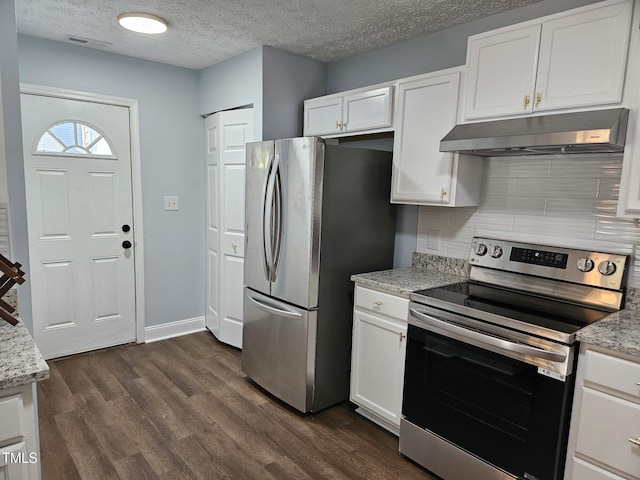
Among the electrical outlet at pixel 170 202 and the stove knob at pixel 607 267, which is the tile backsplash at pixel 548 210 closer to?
the stove knob at pixel 607 267

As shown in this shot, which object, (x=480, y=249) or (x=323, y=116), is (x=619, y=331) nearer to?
(x=480, y=249)

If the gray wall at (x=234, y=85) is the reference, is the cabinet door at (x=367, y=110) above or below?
below

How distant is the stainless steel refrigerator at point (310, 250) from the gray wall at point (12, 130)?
52.1 inches

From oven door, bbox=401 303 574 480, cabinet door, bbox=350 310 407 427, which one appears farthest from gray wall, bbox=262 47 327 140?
oven door, bbox=401 303 574 480

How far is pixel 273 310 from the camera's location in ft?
9.07

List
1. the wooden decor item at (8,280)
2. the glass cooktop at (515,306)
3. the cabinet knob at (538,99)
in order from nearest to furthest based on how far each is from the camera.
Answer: the wooden decor item at (8,280)
the glass cooktop at (515,306)
the cabinet knob at (538,99)

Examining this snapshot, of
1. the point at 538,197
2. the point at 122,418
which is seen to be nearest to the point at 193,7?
the point at 538,197

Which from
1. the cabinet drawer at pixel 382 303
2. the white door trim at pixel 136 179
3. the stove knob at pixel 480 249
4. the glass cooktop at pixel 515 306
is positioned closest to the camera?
the glass cooktop at pixel 515 306

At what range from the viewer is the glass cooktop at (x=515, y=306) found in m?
1.78

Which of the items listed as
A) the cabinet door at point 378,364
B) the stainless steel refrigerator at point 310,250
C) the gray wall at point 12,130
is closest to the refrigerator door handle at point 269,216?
the stainless steel refrigerator at point 310,250

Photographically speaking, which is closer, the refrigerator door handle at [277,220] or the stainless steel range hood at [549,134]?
the stainless steel range hood at [549,134]

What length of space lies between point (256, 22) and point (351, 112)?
83 centimetres

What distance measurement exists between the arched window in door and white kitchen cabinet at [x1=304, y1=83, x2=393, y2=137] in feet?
5.47

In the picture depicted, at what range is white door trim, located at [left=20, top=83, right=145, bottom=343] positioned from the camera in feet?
10.7
